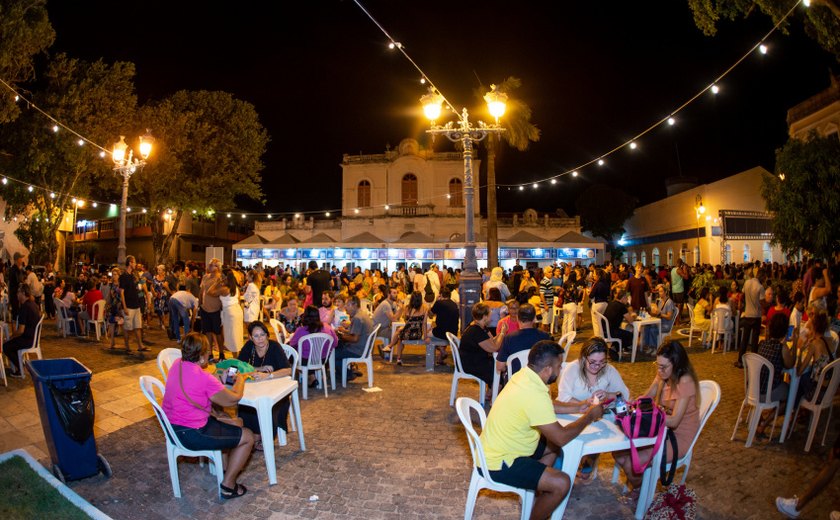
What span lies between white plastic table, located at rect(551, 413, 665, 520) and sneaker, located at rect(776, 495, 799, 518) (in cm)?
83

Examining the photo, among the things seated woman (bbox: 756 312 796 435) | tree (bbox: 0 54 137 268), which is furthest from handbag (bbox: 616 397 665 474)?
tree (bbox: 0 54 137 268)

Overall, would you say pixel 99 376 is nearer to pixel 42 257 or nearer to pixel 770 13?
pixel 770 13

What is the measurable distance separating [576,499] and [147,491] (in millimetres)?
3320

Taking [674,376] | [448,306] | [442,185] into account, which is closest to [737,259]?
[442,185]

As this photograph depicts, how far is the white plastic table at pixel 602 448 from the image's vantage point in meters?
3.15

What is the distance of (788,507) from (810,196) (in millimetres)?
13841


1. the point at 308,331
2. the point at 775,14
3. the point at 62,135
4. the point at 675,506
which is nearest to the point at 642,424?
the point at 675,506

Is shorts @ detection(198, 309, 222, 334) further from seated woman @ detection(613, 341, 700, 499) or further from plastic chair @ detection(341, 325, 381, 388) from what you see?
seated woman @ detection(613, 341, 700, 499)

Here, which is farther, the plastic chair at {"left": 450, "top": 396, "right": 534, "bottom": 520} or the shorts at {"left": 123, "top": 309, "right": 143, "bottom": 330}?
the shorts at {"left": 123, "top": 309, "right": 143, "bottom": 330}

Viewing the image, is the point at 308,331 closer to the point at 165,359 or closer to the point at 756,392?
the point at 165,359

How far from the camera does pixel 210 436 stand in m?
3.72

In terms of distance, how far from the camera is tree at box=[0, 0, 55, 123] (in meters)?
14.0

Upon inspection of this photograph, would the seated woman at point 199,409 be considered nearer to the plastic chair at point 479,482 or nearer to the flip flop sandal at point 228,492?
the flip flop sandal at point 228,492

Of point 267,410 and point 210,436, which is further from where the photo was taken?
point 267,410
